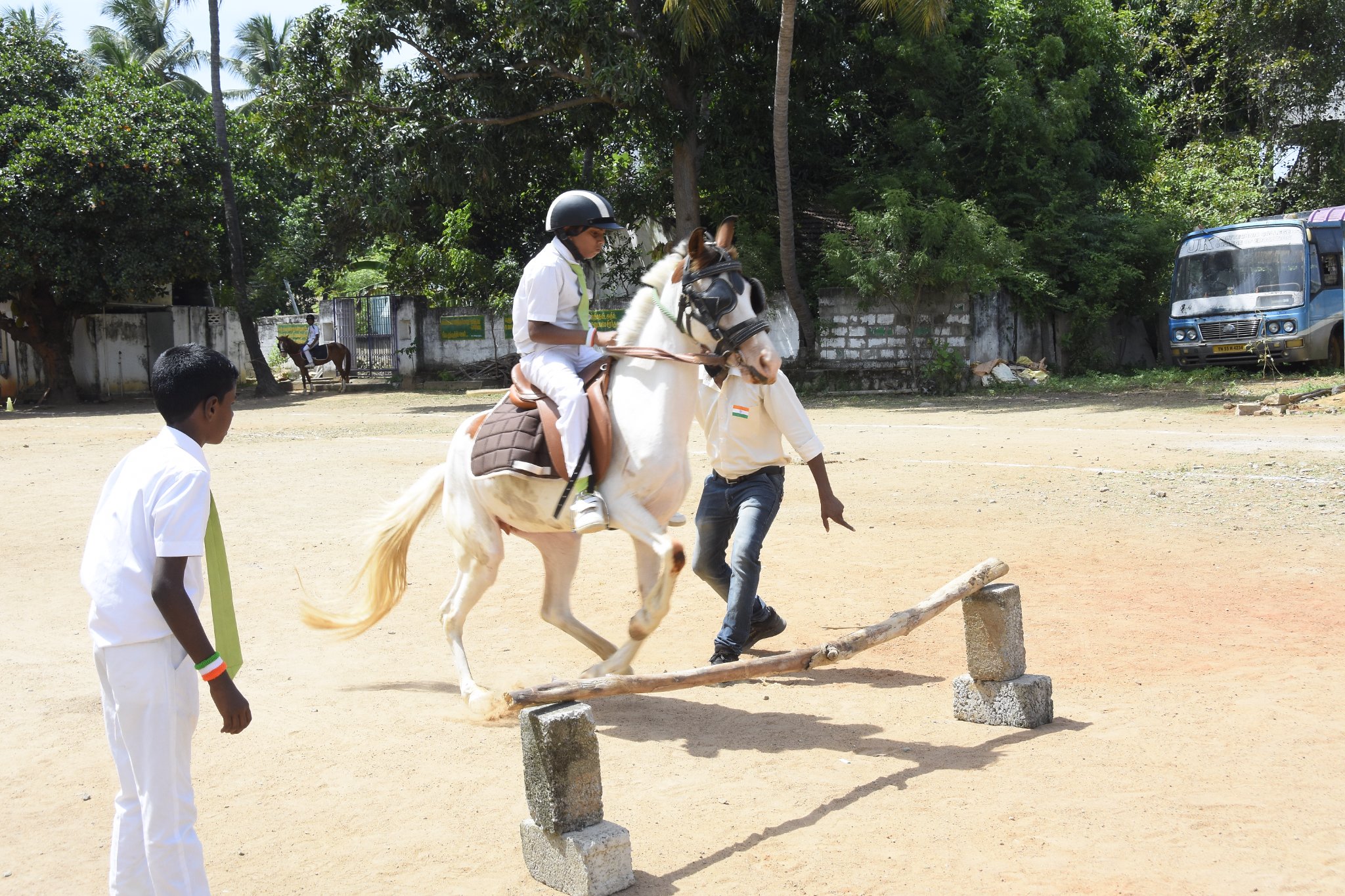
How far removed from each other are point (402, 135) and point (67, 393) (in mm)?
11811

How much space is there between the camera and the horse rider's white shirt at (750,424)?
5816 mm

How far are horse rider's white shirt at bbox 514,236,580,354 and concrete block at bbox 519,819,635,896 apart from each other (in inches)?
101

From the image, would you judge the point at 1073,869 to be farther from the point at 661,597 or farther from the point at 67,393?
the point at 67,393

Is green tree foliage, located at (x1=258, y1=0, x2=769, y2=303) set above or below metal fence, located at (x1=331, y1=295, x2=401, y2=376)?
above

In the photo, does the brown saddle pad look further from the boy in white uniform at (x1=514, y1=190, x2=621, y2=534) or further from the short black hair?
the short black hair

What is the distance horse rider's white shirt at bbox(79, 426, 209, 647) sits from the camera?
9.43ft

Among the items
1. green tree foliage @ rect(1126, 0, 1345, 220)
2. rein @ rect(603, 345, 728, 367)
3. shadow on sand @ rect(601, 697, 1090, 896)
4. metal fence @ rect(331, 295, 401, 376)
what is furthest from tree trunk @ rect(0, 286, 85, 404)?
green tree foliage @ rect(1126, 0, 1345, 220)

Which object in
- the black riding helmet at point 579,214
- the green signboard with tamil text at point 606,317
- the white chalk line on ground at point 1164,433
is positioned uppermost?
the green signboard with tamil text at point 606,317

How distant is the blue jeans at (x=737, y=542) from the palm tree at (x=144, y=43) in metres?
49.3

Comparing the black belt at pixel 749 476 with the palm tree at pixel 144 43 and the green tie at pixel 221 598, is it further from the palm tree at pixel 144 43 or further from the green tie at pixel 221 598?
the palm tree at pixel 144 43

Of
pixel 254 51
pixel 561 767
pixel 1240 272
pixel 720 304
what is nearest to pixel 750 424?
pixel 720 304

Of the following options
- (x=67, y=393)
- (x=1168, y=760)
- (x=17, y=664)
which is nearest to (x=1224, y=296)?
(x=1168, y=760)

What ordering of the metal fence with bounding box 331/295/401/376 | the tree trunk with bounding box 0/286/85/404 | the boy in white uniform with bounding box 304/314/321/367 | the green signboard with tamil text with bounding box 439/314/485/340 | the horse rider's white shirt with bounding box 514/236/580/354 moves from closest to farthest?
the horse rider's white shirt with bounding box 514/236/580/354
the tree trunk with bounding box 0/286/85/404
the green signboard with tamil text with bounding box 439/314/485/340
the boy in white uniform with bounding box 304/314/321/367
the metal fence with bounding box 331/295/401/376

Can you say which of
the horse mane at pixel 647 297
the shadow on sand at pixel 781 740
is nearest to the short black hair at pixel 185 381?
the shadow on sand at pixel 781 740
